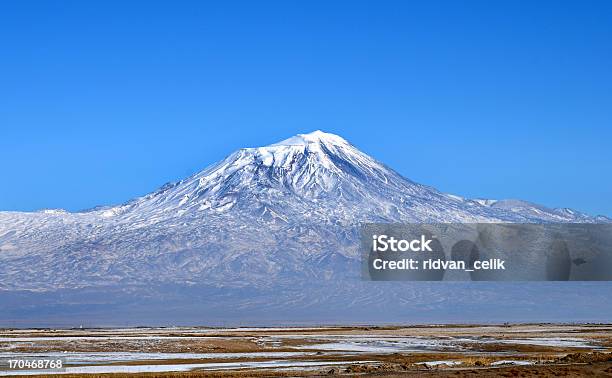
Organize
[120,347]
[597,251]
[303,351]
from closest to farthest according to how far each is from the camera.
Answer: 1. [303,351]
2. [120,347]
3. [597,251]

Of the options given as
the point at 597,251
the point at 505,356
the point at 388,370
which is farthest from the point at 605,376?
the point at 597,251

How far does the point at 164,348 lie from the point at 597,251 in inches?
4822

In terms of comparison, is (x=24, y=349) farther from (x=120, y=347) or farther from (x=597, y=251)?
(x=597, y=251)

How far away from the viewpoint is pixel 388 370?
5706cm

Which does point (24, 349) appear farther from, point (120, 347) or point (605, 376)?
point (605, 376)

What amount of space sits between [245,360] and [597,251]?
131329mm

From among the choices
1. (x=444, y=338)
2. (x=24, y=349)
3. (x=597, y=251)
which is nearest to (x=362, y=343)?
(x=444, y=338)

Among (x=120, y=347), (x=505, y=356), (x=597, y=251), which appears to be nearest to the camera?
(x=505, y=356)

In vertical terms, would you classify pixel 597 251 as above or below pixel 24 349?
above

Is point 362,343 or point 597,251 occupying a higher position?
point 597,251

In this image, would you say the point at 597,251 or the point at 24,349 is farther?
the point at 597,251

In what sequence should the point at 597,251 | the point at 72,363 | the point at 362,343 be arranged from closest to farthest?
the point at 72,363 → the point at 362,343 → the point at 597,251

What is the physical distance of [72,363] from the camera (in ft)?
212

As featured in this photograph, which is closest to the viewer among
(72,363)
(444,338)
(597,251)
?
(72,363)
